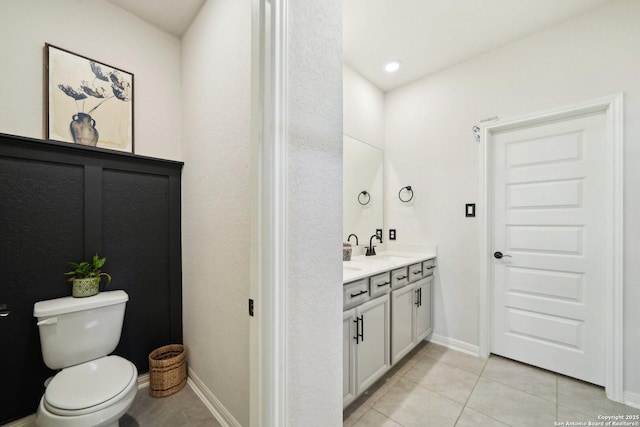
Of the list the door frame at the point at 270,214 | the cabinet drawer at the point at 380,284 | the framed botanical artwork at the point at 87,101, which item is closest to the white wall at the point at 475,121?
the cabinet drawer at the point at 380,284

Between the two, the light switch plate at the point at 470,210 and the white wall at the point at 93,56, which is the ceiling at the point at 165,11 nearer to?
the white wall at the point at 93,56

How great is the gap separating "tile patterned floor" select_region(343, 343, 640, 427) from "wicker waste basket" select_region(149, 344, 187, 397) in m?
1.17

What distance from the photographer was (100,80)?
1.68 m

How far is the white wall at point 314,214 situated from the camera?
945mm

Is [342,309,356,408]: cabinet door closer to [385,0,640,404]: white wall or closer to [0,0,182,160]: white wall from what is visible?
[385,0,640,404]: white wall

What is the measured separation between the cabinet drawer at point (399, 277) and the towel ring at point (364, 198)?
0.87m

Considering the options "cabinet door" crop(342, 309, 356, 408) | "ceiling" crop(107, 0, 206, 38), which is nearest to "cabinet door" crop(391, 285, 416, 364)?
"cabinet door" crop(342, 309, 356, 408)

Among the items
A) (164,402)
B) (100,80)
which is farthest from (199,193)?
(164,402)

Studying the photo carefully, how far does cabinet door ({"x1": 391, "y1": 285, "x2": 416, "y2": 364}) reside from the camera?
1.94 m

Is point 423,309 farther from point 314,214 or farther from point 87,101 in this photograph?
point 87,101

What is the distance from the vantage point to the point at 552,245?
205 centimetres

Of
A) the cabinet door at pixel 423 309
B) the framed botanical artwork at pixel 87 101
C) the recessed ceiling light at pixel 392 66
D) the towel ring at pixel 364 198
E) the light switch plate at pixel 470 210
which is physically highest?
the recessed ceiling light at pixel 392 66

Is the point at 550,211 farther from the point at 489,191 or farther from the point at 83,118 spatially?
the point at 83,118

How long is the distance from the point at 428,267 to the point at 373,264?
2.56 feet
